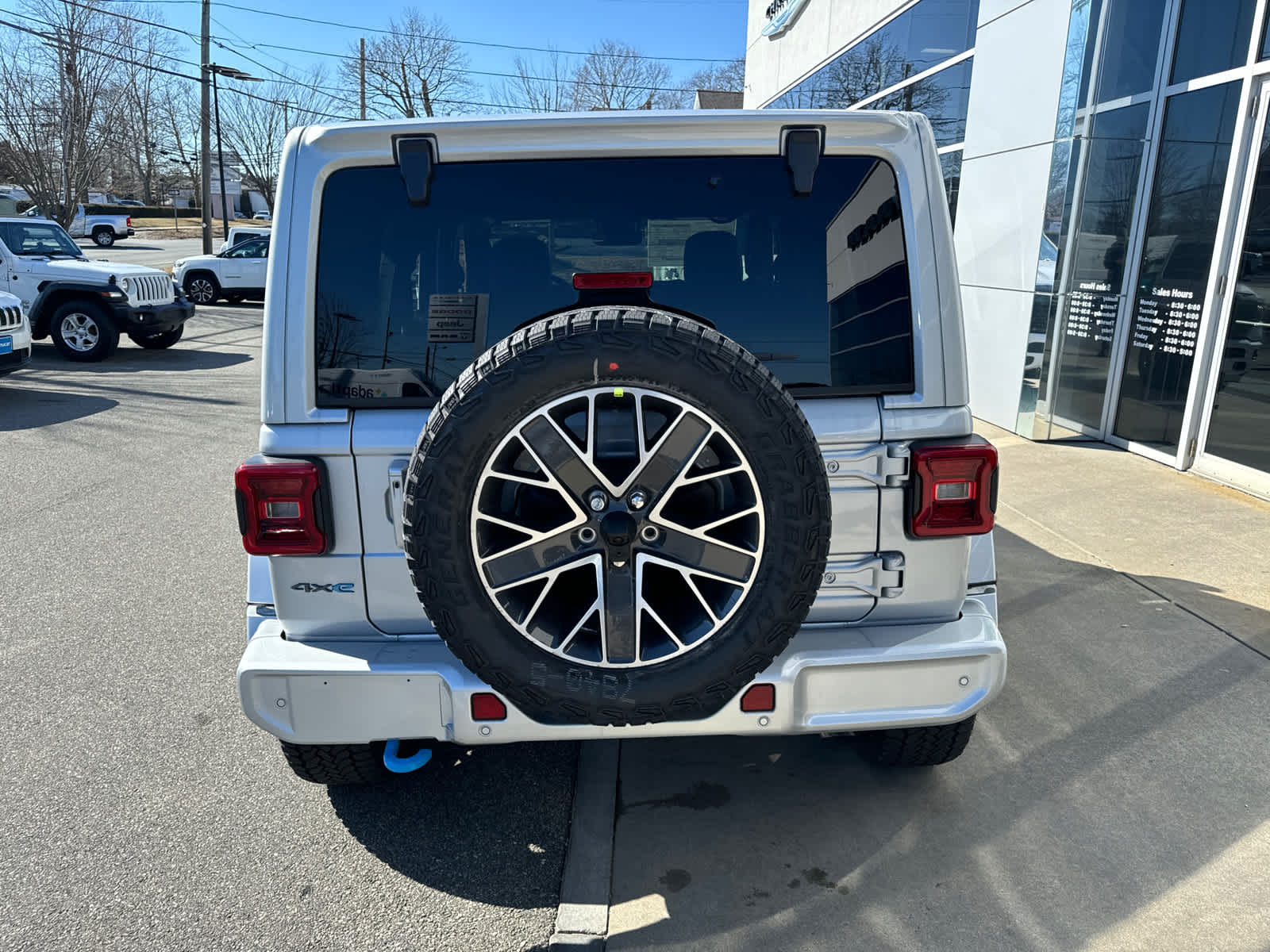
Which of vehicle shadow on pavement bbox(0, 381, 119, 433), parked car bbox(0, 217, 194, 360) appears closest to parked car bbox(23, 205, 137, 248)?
parked car bbox(0, 217, 194, 360)

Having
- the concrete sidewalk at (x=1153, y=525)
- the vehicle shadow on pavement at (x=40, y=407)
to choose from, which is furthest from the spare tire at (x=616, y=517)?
the vehicle shadow on pavement at (x=40, y=407)

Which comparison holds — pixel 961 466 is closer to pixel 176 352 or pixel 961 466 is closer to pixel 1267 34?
pixel 1267 34

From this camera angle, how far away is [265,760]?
10.7ft

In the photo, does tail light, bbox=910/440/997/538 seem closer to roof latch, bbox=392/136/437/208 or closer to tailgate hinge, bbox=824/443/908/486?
tailgate hinge, bbox=824/443/908/486

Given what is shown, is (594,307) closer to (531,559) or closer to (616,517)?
(616,517)

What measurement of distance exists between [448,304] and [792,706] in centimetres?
142

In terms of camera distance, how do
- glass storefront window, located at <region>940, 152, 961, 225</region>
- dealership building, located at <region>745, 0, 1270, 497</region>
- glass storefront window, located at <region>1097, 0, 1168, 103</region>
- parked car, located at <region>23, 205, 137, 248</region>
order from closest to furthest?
dealership building, located at <region>745, 0, 1270, 497</region>, glass storefront window, located at <region>1097, 0, 1168, 103</region>, glass storefront window, located at <region>940, 152, 961, 225</region>, parked car, located at <region>23, 205, 137, 248</region>

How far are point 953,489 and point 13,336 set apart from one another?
10859 mm

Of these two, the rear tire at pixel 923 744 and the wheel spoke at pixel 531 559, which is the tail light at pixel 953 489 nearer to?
the rear tire at pixel 923 744

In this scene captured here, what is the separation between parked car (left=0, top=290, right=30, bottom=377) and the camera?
9711 millimetres

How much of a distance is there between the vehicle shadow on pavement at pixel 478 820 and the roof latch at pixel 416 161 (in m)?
1.94

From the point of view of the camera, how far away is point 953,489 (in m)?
2.41

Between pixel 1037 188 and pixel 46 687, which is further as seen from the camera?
pixel 1037 188

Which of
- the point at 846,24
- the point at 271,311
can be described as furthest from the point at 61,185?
the point at 271,311
